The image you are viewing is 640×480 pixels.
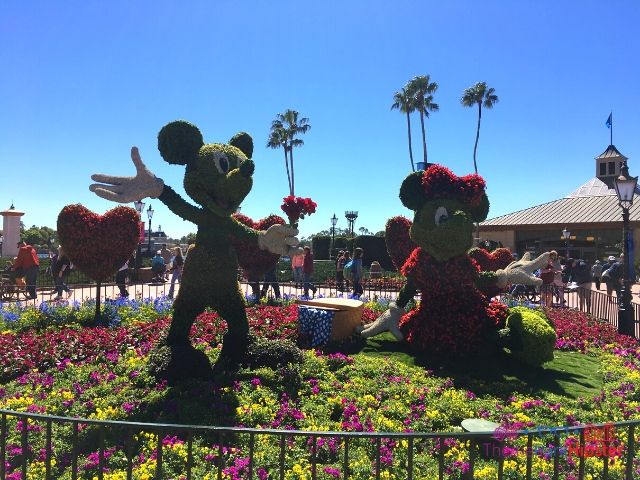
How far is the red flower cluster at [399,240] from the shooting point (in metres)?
7.98

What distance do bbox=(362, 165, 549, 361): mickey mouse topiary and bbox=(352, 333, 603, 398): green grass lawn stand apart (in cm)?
21

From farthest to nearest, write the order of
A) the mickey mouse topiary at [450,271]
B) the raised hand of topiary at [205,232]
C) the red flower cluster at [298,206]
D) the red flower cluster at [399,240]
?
the red flower cluster at [298,206] < the red flower cluster at [399,240] < the mickey mouse topiary at [450,271] < the raised hand of topiary at [205,232]

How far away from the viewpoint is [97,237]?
8.84 meters

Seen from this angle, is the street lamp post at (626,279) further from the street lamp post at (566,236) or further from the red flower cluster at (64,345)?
the street lamp post at (566,236)

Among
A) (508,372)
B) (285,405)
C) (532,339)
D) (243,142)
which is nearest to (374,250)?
(508,372)

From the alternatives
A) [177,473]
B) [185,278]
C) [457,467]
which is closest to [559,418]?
[457,467]

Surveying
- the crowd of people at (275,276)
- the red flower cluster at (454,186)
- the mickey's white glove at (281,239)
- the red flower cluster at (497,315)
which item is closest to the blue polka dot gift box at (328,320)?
the red flower cluster at (497,315)

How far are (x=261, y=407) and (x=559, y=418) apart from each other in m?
2.70

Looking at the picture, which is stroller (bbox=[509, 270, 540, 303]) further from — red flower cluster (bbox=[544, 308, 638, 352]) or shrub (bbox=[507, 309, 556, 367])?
shrub (bbox=[507, 309, 556, 367])

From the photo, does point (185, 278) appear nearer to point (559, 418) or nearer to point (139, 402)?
point (139, 402)

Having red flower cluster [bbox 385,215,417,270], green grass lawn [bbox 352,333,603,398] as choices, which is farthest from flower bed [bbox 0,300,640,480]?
red flower cluster [bbox 385,215,417,270]

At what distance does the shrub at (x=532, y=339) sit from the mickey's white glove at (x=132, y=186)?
4414 mm

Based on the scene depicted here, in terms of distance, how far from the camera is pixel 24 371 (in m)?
6.11

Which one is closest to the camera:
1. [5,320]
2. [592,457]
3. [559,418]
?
[592,457]
